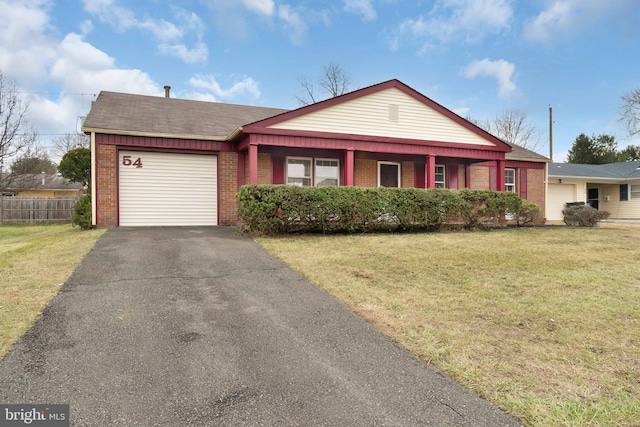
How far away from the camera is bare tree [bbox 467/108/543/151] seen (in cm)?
3653

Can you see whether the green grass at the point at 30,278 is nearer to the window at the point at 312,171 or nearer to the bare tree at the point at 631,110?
the window at the point at 312,171

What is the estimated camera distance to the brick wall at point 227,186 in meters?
12.2

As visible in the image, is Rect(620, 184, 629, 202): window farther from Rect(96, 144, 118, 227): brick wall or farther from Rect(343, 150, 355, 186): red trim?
Rect(96, 144, 118, 227): brick wall

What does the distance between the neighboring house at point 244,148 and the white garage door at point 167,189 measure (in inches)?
1.2

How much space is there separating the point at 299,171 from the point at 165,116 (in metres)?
5.31

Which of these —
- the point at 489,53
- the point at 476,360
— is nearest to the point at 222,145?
the point at 476,360

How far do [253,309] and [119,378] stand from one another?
1680 mm

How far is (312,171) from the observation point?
13.4m

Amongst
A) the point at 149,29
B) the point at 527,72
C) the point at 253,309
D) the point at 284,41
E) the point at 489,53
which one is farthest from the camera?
the point at 527,72

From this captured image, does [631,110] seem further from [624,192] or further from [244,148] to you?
[244,148]

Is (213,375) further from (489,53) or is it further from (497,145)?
(489,53)

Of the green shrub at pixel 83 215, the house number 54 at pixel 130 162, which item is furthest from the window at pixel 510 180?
the green shrub at pixel 83 215

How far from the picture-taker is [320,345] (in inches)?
129

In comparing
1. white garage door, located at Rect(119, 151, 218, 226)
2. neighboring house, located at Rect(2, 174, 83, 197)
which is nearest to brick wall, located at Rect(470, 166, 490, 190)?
white garage door, located at Rect(119, 151, 218, 226)
